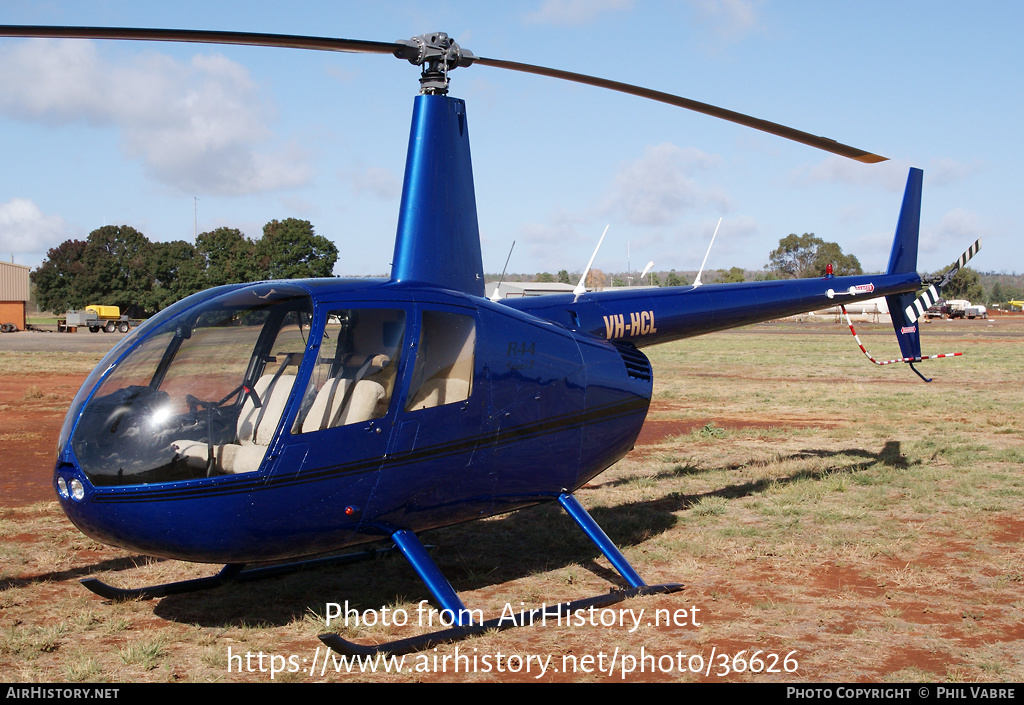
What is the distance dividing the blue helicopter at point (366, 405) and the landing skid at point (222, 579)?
0.02m

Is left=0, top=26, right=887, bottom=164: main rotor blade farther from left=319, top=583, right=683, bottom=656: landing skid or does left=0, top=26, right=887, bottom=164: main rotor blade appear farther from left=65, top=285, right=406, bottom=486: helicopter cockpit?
left=319, top=583, right=683, bottom=656: landing skid

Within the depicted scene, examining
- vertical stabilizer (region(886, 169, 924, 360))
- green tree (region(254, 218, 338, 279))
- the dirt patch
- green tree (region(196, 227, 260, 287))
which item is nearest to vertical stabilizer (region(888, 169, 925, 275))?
vertical stabilizer (region(886, 169, 924, 360))

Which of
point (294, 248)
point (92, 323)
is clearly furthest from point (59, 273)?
point (294, 248)

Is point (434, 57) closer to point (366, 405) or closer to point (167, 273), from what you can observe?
point (366, 405)

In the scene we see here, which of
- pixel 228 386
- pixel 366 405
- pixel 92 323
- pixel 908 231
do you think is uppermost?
pixel 908 231

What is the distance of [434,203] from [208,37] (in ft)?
6.89

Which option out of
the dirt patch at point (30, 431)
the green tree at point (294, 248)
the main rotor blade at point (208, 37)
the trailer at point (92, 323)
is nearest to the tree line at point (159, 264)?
the green tree at point (294, 248)

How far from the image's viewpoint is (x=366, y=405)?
540cm

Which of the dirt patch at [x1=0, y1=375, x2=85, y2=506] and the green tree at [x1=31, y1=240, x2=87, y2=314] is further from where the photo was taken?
the green tree at [x1=31, y1=240, x2=87, y2=314]

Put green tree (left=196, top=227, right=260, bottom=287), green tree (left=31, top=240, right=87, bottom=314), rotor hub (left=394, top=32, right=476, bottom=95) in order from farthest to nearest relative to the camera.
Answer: green tree (left=31, top=240, right=87, bottom=314)
green tree (left=196, top=227, right=260, bottom=287)
rotor hub (left=394, top=32, right=476, bottom=95)

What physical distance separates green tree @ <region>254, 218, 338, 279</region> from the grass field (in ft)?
158

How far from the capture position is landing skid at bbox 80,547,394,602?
645 cm
